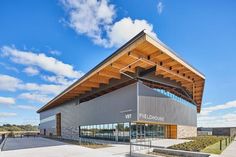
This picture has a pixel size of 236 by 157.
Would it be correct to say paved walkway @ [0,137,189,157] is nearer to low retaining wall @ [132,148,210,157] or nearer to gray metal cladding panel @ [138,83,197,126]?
low retaining wall @ [132,148,210,157]

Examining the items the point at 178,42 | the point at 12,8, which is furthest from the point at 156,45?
the point at 12,8

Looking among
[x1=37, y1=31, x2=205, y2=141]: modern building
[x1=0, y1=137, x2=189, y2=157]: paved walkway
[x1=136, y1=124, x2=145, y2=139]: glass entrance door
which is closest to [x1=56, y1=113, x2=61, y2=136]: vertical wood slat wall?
[x1=37, y1=31, x2=205, y2=141]: modern building

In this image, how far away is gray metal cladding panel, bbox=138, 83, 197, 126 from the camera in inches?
752

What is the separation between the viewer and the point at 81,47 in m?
19.2

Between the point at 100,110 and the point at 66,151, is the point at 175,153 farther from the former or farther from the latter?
the point at 100,110

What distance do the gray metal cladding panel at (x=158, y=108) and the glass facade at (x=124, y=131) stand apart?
1863mm

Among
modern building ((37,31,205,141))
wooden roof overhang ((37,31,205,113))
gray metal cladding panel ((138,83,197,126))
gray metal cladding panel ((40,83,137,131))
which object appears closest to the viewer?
wooden roof overhang ((37,31,205,113))

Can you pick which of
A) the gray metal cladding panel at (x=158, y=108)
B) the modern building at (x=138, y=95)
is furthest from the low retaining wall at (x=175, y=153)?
the gray metal cladding panel at (x=158, y=108)

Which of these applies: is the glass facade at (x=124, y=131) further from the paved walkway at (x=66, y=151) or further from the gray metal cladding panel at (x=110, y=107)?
the paved walkway at (x=66, y=151)

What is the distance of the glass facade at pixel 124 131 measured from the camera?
70.2 feet

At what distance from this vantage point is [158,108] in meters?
21.2

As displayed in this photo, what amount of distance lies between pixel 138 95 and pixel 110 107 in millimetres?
5199

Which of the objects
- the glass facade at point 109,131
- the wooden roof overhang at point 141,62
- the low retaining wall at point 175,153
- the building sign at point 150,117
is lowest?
the glass facade at point 109,131

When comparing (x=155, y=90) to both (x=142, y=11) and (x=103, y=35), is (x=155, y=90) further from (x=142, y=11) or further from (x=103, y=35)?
(x=142, y=11)
